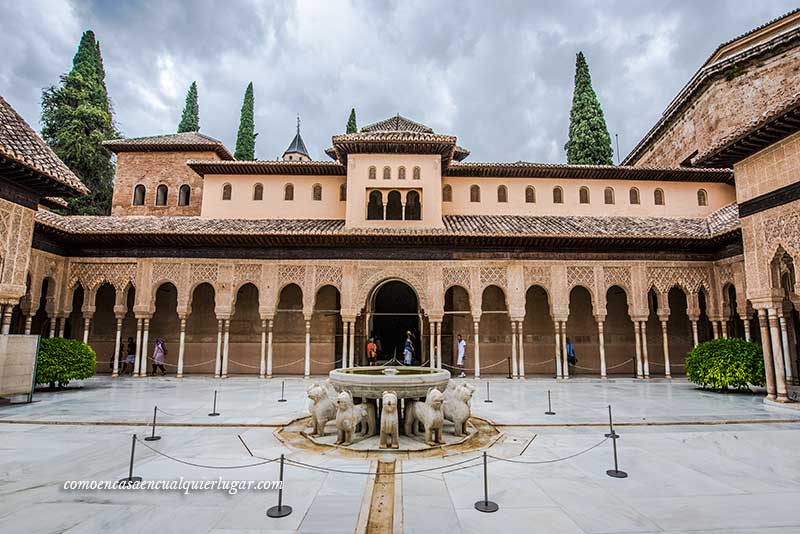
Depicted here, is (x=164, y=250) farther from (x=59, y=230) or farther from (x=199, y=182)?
(x=199, y=182)

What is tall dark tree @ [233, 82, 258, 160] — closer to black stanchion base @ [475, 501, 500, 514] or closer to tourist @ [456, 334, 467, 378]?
tourist @ [456, 334, 467, 378]

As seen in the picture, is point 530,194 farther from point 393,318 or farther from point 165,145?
point 165,145

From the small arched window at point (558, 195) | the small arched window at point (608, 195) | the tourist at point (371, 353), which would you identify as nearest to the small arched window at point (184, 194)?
the tourist at point (371, 353)

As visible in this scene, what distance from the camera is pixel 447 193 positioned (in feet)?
61.3

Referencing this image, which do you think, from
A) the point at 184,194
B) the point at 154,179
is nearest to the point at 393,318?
the point at 184,194

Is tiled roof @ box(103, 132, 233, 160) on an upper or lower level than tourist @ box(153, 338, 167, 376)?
upper

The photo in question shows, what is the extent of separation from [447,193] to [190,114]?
2641cm

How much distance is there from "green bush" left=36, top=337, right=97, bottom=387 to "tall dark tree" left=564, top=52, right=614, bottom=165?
26972 mm

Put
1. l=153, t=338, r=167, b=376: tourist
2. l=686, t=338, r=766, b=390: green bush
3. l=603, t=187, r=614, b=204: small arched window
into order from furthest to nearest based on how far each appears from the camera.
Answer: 1. l=603, t=187, r=614, b=204: small arched window
2. l=153, t=338, r=167, b=376: tourist
3. l=686, t=338, r=766, b=390: green bush

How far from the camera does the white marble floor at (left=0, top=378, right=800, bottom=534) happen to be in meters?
3.73

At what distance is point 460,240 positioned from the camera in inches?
623

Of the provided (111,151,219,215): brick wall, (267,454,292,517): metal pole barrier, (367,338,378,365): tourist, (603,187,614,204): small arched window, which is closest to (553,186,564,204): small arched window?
(603,187,614,204): small arched window

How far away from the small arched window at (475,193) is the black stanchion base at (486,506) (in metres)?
15.7

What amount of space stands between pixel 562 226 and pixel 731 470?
12200 mm
